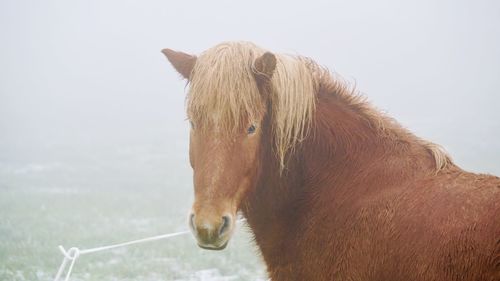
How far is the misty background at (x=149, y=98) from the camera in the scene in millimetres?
9000

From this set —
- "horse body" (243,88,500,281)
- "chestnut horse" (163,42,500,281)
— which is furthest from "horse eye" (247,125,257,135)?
"horse body" (243,88,500,281)

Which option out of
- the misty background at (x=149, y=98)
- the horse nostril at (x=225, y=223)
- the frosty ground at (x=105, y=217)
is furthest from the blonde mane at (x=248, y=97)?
the frosty ground at (x=105, y=217)

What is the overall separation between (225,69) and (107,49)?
51003 millimetres

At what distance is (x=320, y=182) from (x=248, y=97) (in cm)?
64

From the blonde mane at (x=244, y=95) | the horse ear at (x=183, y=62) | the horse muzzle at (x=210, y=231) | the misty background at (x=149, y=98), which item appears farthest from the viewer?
the misty background at (x=149, y=98)

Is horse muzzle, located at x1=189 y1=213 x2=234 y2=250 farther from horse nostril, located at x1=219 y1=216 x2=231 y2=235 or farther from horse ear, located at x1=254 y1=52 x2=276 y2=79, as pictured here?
horse ear, located at x1=254 y1=52 x2=276 y2=79

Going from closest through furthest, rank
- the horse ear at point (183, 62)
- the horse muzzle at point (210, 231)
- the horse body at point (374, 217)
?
the horse body at point (374, 217)
the horse muzzle at point (210, 231)
the horse ear at point (183, 62)

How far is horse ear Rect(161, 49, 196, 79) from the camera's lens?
8.50 feet

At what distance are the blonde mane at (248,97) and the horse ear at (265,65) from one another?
0.13ft

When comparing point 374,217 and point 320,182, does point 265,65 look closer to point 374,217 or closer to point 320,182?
point 320,182

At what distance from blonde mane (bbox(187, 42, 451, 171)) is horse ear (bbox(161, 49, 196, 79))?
0.35 ft

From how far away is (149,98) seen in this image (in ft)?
122

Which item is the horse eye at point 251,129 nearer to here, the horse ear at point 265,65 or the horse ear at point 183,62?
the horse ear at point 265,65

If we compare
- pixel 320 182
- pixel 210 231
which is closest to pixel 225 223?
pixel 210 231
